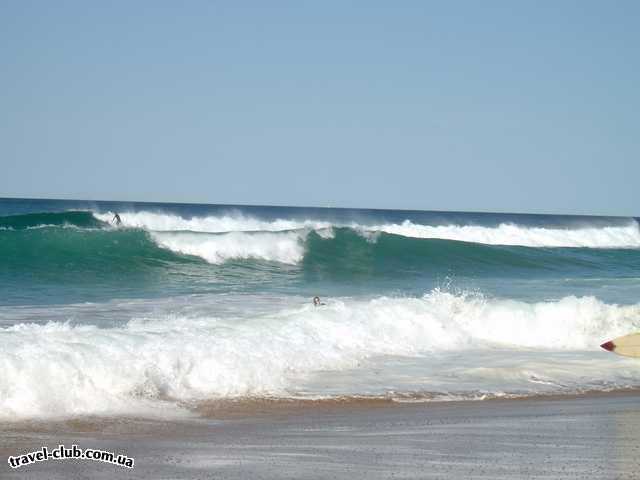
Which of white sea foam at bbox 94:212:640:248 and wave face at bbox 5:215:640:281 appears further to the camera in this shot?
white sea foam at bbox 94:212:640:248

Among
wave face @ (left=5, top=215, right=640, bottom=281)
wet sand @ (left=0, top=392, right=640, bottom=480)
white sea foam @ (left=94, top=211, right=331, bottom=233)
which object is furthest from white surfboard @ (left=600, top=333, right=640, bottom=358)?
white sea foam @ (left=94, top=211, right=331, bottom=233)

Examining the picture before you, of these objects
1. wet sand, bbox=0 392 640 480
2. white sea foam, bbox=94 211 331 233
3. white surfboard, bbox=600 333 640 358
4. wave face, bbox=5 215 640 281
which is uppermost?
white sea foam, bbox=94 211 331 233

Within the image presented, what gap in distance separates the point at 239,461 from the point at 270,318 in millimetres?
6717

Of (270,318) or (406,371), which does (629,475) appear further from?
(270,318)

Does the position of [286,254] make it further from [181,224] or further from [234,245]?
[181,224]

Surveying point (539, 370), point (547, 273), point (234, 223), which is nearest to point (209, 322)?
point (539, 370)

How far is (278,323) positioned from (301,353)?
1.27 m

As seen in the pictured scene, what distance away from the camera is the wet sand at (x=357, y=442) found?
652 cm

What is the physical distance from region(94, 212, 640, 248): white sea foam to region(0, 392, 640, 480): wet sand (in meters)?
22.5

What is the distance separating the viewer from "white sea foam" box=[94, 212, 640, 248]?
3747 centimetres

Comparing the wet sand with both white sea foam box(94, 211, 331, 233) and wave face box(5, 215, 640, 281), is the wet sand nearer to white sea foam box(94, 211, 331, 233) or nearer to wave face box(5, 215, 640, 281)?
wave face box(5, 215, 640, 281)

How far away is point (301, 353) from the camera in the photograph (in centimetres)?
1189

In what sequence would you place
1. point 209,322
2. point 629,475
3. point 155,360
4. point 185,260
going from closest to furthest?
point 629,475
point 155,360
point 209,322
point 185,260

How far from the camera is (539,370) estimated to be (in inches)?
476
